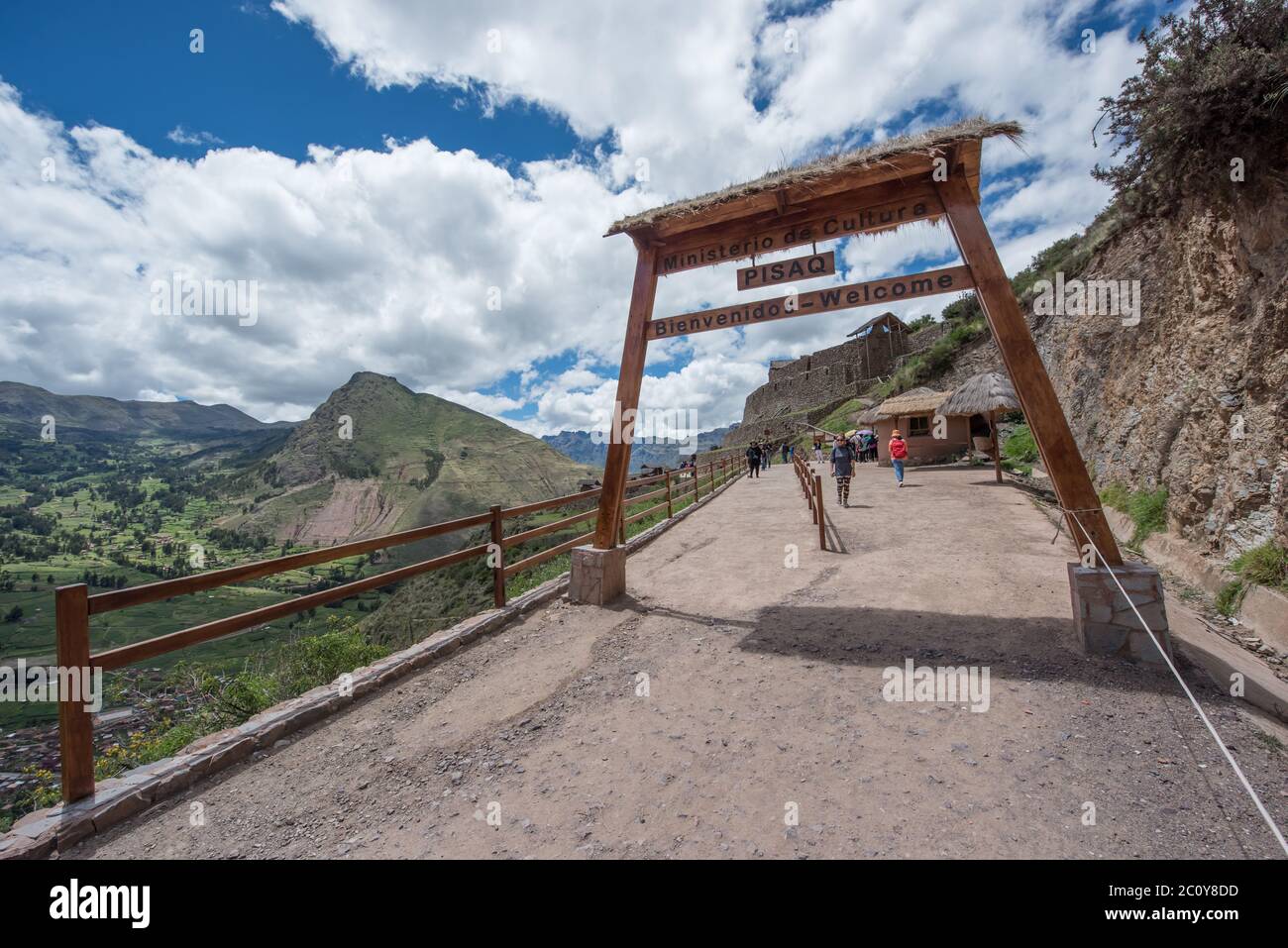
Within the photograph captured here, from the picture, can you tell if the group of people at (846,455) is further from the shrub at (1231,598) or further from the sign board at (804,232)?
the sign board at (804,232)

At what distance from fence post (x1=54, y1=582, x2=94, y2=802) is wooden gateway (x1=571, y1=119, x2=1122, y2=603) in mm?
3917

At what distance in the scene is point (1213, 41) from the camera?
5.47 metres

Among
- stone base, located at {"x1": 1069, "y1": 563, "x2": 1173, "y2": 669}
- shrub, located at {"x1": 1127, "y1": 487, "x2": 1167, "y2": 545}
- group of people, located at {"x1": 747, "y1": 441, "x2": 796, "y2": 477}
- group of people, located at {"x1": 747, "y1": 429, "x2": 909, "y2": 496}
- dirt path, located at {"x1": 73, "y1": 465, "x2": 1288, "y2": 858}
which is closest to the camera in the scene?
dirt path, located at {"x1": 73, "y1": 465, "x2": 1288, "y2": 858}

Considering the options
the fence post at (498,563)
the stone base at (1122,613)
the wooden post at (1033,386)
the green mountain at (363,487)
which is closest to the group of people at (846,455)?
the wooden post at (1033,386)

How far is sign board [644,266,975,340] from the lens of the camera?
4547 mm

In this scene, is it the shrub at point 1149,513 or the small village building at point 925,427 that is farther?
the small village building at point 925,427

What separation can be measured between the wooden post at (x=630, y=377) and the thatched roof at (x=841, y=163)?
1.65 feet

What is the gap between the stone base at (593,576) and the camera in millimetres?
5961

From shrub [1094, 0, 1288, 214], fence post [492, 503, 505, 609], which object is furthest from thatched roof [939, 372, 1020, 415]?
fence post [492, 503, 505, 609]

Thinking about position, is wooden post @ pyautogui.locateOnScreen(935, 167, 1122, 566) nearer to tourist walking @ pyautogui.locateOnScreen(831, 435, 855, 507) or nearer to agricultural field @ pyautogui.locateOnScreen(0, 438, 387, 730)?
tourist walking @ pyautogui.locateOnScreen(831, 435, 855, 507)
